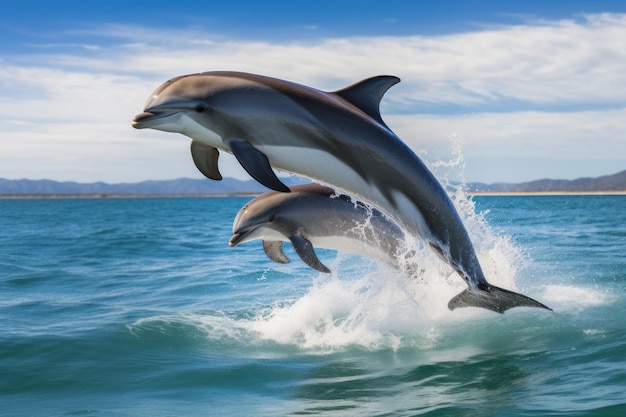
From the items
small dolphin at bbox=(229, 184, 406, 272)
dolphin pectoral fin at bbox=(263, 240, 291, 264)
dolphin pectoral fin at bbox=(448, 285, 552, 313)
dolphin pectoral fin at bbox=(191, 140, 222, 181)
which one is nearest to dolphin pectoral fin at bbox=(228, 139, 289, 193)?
dolphin pectoral fin at bbox=(191, 140, 222, 181)

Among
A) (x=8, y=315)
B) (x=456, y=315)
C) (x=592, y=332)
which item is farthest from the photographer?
(x=8, y=315)

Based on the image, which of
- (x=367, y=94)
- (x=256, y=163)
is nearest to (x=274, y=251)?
(x=367, y=94)

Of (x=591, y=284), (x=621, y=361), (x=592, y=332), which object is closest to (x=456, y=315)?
(x=592, y=332)

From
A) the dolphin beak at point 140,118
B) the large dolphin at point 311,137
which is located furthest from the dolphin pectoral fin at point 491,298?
the dolphin beak at point 140,118

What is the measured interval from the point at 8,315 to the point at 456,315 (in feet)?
27.9

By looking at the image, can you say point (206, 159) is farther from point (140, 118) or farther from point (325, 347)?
point (325, 347)

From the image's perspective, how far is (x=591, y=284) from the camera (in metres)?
15.5

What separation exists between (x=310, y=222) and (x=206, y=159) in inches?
138

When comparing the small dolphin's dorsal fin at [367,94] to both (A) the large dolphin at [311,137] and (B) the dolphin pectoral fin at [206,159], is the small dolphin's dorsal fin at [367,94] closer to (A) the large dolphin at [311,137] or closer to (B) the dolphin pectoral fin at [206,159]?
(A) the large dolphin at [311,137]

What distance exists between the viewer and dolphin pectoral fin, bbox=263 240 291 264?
9.76 meters

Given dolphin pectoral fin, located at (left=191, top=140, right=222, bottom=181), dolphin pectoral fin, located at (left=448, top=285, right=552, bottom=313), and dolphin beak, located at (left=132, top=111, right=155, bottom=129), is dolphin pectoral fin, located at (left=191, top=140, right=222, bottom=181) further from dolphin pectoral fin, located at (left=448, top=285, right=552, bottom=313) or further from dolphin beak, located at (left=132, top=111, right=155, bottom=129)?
dolphin pectoral fin, located at (left=448, top=285, right=552, bottom=313)

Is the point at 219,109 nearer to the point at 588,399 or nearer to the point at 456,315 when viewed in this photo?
the point at 588,399

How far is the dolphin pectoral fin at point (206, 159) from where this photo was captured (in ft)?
20.7

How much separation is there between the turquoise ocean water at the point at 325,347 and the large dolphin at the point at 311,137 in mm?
1812
